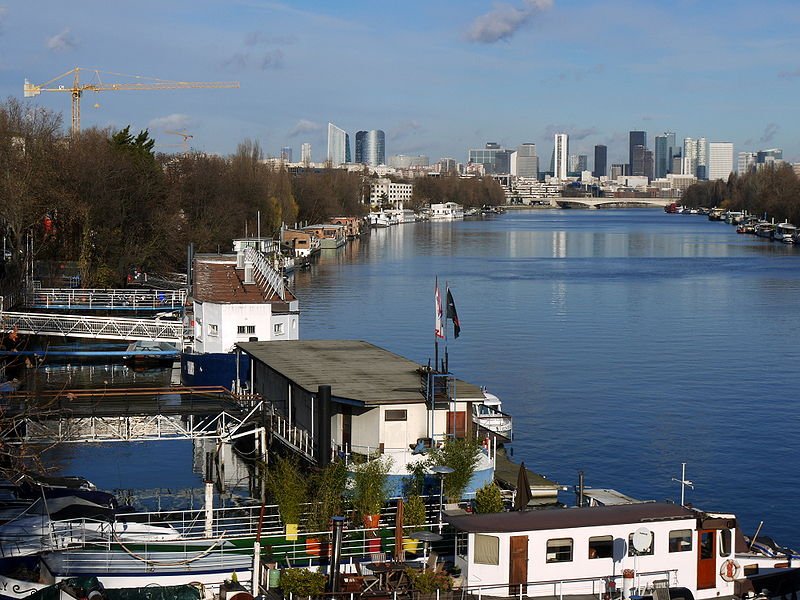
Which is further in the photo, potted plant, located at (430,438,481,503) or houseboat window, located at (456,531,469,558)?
potted plant, located at (430,438,481,503)

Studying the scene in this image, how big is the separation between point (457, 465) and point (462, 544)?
317 centimetres

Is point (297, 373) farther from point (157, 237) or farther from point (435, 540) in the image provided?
point (157, 237)

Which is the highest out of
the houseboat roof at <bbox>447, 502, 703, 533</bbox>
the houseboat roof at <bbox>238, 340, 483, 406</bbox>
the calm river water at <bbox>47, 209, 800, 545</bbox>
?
the houseboat roof at <bbox>238, 340, 483, 406</bbox>

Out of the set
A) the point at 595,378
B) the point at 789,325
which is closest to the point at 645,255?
the point at 789,325

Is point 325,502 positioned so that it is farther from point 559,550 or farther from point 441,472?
point 559,550

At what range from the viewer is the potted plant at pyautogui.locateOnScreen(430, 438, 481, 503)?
18.5 m

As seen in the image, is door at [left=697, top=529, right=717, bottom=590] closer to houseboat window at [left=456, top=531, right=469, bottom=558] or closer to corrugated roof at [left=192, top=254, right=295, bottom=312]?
houseboat window at [left=456, top=531, right=469, bottom=558]

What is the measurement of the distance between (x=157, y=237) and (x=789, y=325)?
29.9m

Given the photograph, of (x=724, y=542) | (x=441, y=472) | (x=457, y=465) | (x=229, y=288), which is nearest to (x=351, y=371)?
(x=457, y=465)

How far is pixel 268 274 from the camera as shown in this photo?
3691 centimetres

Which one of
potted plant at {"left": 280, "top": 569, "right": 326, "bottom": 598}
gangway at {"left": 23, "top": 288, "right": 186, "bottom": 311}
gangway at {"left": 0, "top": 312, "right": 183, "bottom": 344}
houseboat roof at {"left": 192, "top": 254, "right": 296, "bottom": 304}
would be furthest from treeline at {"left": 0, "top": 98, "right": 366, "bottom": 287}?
potted plant at {"left": 280, "top": 569, "right": 326, "bottom": 598}

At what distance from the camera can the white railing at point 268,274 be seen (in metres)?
34.9

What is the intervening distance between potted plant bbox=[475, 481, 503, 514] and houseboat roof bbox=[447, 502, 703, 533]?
2.04 metres

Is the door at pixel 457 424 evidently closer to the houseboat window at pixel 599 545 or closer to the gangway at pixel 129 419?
the houseboat window at pixel 599 545
